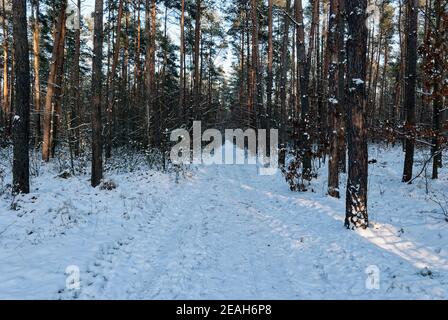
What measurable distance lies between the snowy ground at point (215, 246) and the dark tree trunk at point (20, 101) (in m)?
0.64

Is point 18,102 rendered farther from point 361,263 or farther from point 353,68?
point 361,263

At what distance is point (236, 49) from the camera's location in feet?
119

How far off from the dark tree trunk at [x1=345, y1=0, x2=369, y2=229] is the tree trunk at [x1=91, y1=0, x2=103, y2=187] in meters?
8.18

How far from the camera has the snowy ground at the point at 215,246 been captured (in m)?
4.70

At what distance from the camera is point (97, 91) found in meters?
11.8

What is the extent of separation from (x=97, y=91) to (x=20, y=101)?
2.80 meters

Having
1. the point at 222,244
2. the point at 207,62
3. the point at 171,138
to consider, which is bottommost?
the point at 222,244

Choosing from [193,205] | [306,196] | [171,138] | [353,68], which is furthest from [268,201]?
[171,138]

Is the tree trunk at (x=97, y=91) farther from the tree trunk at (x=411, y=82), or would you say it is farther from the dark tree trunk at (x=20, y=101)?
the tree trunk at (x=411, y=82)

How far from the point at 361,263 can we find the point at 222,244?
2.55m

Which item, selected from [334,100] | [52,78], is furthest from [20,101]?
[334,100]

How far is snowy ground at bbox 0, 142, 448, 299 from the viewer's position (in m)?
4.70

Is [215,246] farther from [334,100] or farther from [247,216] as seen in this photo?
[334,100]

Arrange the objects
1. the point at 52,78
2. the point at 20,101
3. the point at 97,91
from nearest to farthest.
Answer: the point at 20,101 < the point at 97,91 < the point at 52,78
